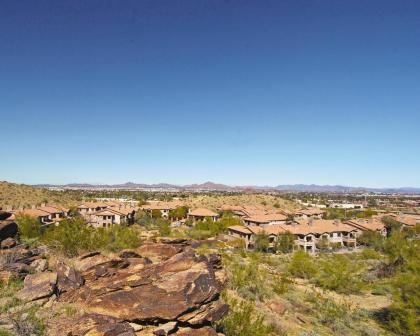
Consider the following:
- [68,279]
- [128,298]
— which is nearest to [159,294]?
[128,298]

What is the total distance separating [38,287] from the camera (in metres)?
13.9

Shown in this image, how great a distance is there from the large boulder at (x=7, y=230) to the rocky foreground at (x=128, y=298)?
8.99m

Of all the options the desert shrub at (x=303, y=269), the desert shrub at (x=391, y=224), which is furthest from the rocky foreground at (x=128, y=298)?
the desert shrub at (x=391, y=224)

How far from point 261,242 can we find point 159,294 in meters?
40.7

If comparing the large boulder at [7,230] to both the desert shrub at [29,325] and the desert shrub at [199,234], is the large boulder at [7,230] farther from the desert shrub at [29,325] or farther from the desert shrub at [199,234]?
the desert shrub at [199,234]

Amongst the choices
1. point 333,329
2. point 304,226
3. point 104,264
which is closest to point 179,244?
point 104,264

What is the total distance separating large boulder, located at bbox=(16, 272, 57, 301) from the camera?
13430 mm

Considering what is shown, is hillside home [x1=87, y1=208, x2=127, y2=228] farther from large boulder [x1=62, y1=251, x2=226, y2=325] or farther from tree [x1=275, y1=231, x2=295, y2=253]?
large boulder [x1=62, y1=251, x2=226, y2=325]

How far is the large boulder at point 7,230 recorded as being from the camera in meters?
23.9

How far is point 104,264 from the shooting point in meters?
16.9

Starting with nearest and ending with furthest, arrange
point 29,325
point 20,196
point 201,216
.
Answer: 1. point 29,325
2. point 201,216
3. point 20,196

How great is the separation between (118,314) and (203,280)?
131 inches

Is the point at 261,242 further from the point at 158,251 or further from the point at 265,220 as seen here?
the point at 158,251

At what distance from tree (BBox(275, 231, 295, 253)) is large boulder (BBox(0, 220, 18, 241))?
123ft
